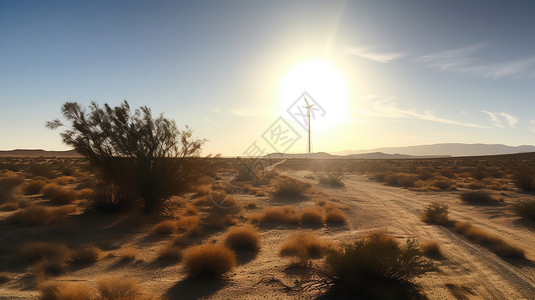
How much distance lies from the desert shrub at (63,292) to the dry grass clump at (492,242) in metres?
11.0

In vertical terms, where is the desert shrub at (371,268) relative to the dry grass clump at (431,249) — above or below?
above

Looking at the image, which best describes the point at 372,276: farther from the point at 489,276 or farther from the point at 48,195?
the point at 48,195

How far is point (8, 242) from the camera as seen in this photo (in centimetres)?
903

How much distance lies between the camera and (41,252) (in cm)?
764

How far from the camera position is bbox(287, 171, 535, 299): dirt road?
6023 millimetres

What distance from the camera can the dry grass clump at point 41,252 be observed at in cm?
751

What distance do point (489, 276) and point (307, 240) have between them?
472 cm

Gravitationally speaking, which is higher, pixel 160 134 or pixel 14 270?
pixel 160 134

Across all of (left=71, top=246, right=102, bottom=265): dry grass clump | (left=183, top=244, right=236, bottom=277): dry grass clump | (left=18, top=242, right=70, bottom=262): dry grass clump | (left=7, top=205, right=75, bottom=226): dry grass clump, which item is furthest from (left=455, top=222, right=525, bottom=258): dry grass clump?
(left=7, top=205, right=75, bottom=226): dry grass clump

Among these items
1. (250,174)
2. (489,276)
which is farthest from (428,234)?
(250,174)

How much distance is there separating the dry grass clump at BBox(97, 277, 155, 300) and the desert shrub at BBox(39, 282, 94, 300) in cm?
25

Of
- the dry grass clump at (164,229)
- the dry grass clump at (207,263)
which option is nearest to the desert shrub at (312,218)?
the dry grass clump at (164,229)

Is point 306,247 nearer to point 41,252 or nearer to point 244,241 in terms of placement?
point 244,241

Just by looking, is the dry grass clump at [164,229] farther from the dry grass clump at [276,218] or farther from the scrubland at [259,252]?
the dry grass clump at [276,218]
